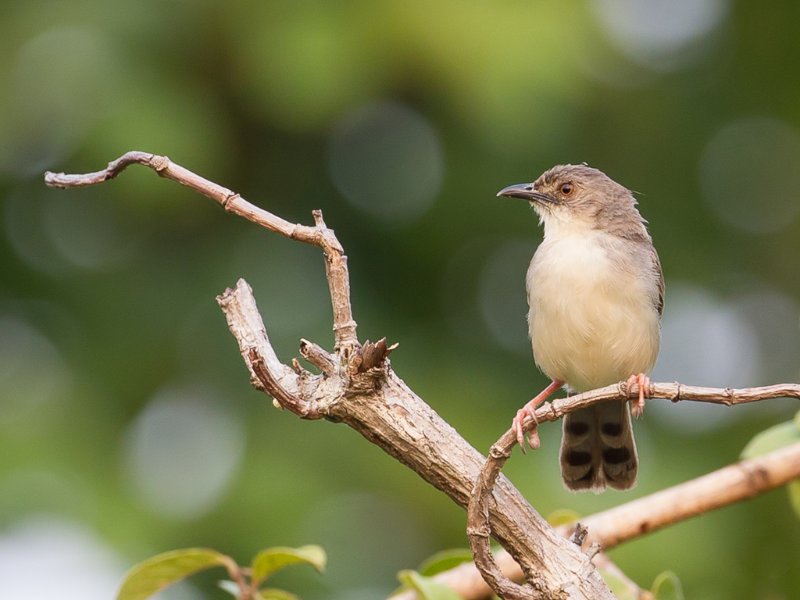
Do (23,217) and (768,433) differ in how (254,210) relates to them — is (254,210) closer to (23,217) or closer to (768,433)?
(768,433)

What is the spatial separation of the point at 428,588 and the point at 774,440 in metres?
1.13

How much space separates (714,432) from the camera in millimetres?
8055

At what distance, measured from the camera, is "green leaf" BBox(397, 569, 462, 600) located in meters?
2.67

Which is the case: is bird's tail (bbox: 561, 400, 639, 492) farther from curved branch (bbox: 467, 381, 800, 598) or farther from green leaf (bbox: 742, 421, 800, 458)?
curved branch (bbox: 467, 381, 800, 598)

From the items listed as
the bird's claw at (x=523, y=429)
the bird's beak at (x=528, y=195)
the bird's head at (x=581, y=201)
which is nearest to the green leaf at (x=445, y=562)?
the bird's claw at (x=523, y=429)

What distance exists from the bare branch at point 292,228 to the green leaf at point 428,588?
650mm

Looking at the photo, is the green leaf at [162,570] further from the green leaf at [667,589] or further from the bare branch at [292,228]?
the green leaf at [667,589]

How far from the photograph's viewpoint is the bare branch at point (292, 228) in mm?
2377

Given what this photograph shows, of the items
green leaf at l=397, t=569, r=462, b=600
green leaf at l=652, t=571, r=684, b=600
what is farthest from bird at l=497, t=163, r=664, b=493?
green leaf at l=397, t=569, r=462, b=600

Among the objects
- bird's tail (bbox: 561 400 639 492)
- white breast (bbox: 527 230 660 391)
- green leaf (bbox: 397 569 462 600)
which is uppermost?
white breast (bbox: 527 230 660 391)

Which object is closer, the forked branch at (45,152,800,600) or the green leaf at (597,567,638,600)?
the forked branch at (45,152,800,600)

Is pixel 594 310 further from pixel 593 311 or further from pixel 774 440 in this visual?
pixel 774 440

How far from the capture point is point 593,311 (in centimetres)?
431

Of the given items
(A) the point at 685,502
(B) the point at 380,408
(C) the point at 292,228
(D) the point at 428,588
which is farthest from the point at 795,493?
(C) the point at 292,228
